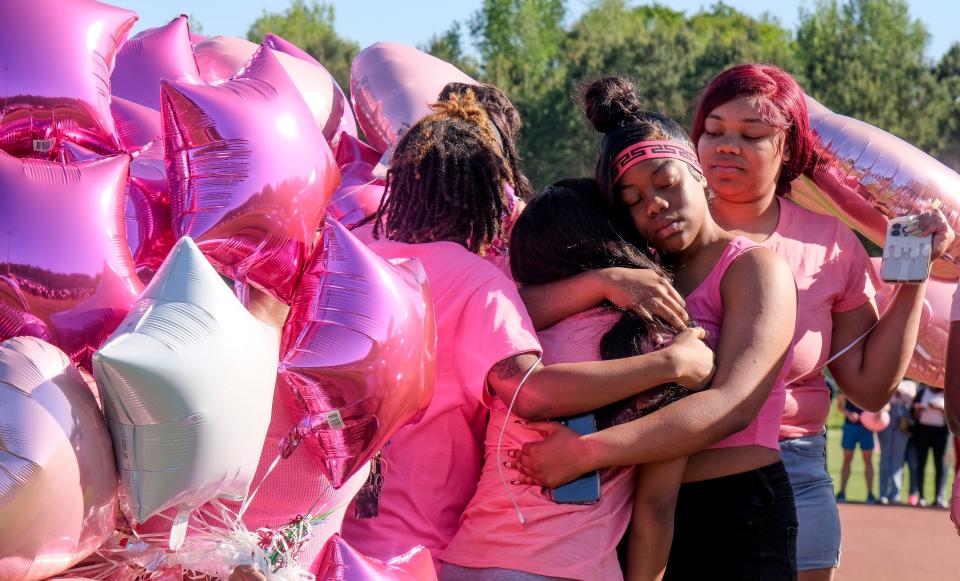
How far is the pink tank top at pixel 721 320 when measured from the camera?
2.55 metres

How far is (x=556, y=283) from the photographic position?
98.5 inches

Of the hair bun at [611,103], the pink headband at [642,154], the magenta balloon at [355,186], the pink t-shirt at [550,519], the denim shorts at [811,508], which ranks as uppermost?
the hair bun at [611,103]

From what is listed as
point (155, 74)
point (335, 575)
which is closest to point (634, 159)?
point (335, 575)

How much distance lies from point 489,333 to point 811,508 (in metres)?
1.34

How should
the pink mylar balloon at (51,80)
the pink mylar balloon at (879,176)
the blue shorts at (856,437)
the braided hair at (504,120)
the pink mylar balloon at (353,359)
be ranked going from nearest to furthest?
the pink mylar balloon at (353,359) < the pink mylar balloon at (51,80) < the braided hair at (504,120) < the pink mylar balloon at (879,176) < the blue shorts at (856,437)

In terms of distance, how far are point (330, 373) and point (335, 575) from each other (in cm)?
41

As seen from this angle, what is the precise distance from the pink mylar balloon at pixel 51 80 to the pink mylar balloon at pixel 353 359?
1.95 ft

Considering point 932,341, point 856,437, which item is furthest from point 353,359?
point 856,437

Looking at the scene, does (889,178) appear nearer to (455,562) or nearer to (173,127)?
(455,562)

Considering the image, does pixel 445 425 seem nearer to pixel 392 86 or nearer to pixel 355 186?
pixel 355 186

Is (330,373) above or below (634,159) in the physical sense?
below

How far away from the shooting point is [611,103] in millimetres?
2756

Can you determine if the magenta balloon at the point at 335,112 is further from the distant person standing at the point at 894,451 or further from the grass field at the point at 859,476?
the grass field at the point at 859,476

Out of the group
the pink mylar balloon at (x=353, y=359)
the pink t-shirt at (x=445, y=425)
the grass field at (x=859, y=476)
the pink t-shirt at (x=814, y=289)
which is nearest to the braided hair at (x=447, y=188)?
the pink t-shirt at (x=445, y=425)
